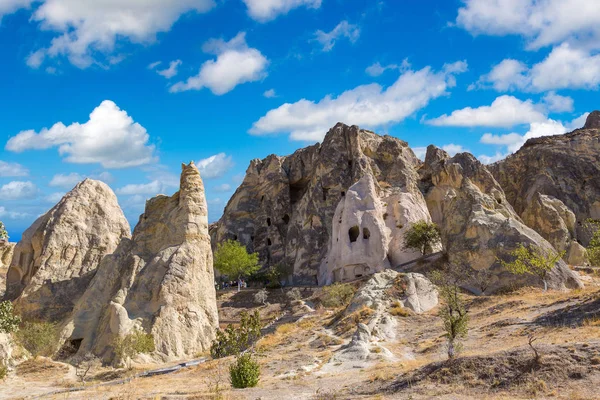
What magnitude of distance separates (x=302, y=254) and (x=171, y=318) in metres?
36.7

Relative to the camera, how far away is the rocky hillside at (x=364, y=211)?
141 feet

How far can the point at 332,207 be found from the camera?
68250 millimetres

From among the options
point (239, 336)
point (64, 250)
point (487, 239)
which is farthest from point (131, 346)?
point (487, 239)

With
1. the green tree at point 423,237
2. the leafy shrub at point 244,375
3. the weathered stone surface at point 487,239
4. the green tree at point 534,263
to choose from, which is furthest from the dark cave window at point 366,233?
the leafy shrub at point 244,375

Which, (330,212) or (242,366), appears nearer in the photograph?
(242,366)

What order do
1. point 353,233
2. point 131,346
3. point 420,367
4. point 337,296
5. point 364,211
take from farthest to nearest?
1. point 353,233
2. point 364,211
3. point 337,296
4. point 131,346
5. point 420,367

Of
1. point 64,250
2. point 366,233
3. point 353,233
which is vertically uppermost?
point 64,250

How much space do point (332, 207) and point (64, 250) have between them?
36687 millimetres

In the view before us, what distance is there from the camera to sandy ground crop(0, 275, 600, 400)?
49.3ft

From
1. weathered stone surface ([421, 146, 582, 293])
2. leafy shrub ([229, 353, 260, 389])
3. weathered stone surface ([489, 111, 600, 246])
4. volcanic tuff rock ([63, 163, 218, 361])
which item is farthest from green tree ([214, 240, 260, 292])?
weathered stone surface ([489, 111, 600, 246])

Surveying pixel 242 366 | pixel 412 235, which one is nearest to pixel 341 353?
pixel 242 366

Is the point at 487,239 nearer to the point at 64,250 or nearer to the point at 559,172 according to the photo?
the point at 64,250

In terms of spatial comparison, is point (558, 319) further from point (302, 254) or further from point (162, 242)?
point (302, 254)

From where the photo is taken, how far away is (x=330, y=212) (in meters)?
67.9
